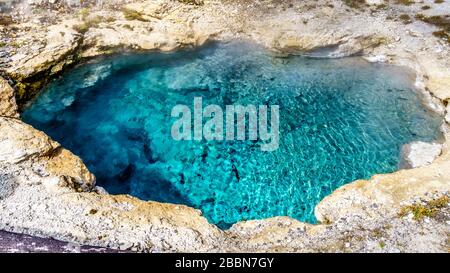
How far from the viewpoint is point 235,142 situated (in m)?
17.5

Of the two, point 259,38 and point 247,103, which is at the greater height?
point 259,38

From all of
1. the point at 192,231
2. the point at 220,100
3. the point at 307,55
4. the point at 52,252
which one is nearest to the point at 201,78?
the point at 220,100

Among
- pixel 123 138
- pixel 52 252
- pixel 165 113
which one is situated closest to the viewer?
pixel 52 252

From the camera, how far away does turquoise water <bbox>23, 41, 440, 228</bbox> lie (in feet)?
51.2

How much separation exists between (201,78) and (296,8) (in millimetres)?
7632

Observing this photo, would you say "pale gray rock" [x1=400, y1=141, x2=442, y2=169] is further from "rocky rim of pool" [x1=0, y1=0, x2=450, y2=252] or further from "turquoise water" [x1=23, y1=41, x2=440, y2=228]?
"turquoise water" [x1=23, y1=41, x2=440, y2=228]

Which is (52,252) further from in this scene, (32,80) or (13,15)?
(13,15)

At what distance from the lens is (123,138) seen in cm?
1767
